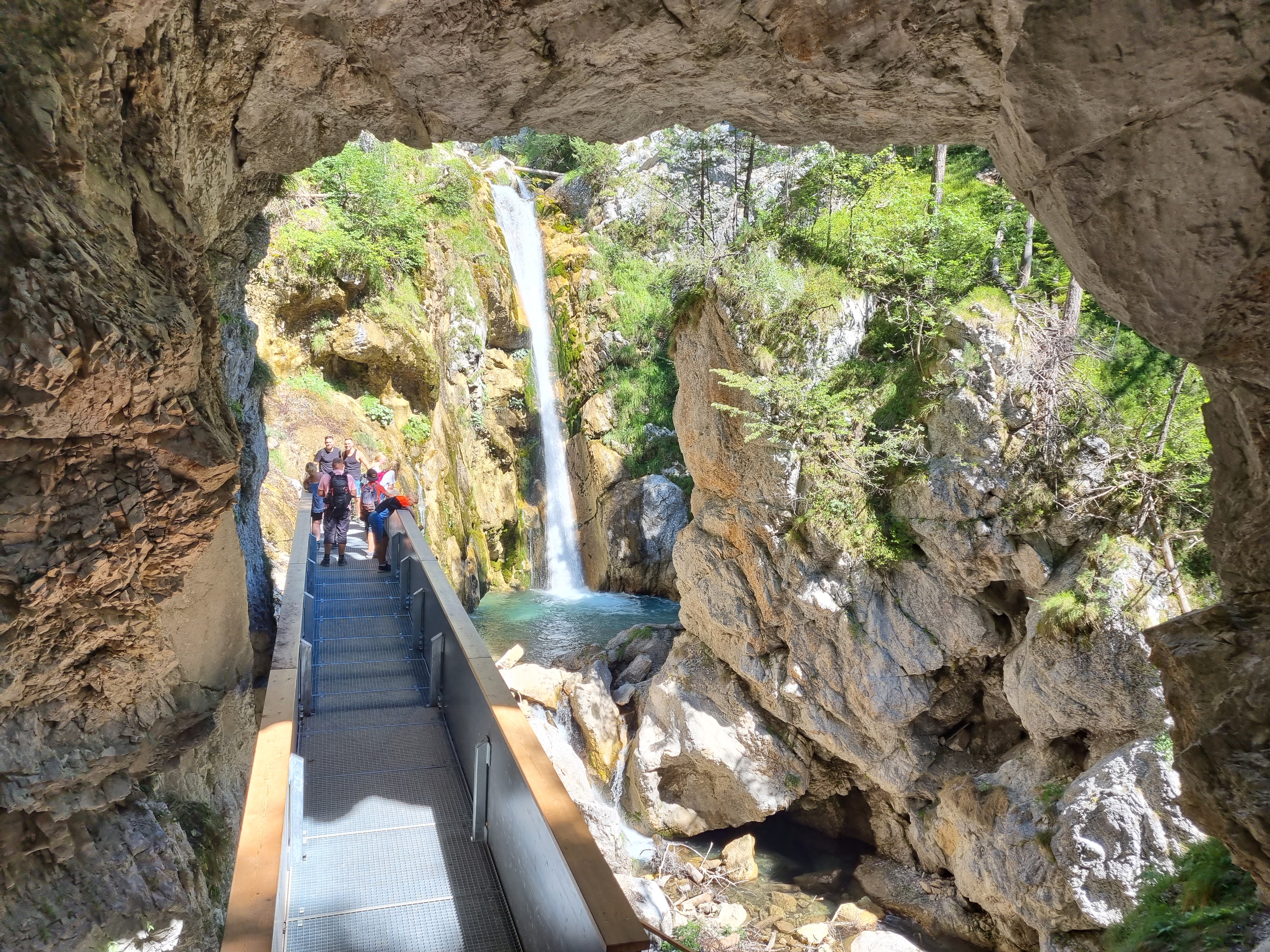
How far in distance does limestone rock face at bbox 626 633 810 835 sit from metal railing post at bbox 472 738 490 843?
30.7ft

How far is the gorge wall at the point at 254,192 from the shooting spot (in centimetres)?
303

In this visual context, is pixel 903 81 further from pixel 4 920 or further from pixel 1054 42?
pixel 4 920

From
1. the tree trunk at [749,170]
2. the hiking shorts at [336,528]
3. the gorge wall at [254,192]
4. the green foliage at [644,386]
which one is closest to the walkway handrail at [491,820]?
the gorge wall at [254,192]

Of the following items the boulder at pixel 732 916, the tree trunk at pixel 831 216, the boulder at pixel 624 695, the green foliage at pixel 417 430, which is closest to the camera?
the boulder at pixel 732 916

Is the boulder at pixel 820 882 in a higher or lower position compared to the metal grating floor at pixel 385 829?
lower

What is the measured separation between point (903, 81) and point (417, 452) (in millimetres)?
12238

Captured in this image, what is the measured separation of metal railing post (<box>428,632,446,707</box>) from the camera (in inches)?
212

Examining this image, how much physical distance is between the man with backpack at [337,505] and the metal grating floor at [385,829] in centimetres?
201

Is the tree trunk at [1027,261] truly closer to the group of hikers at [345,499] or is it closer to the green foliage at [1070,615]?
the green foliage at [1070,615]

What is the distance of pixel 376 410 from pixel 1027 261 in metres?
11.0

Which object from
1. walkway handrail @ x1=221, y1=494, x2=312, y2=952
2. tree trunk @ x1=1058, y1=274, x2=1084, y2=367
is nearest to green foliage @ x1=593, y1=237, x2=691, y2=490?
tree trunk @ x1=1058, y1=274, x2=1084, y2=367

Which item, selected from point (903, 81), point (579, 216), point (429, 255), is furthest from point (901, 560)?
point (579, 216)

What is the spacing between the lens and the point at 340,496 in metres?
7.99

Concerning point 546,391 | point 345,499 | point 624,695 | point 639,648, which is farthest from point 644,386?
point 345,499
